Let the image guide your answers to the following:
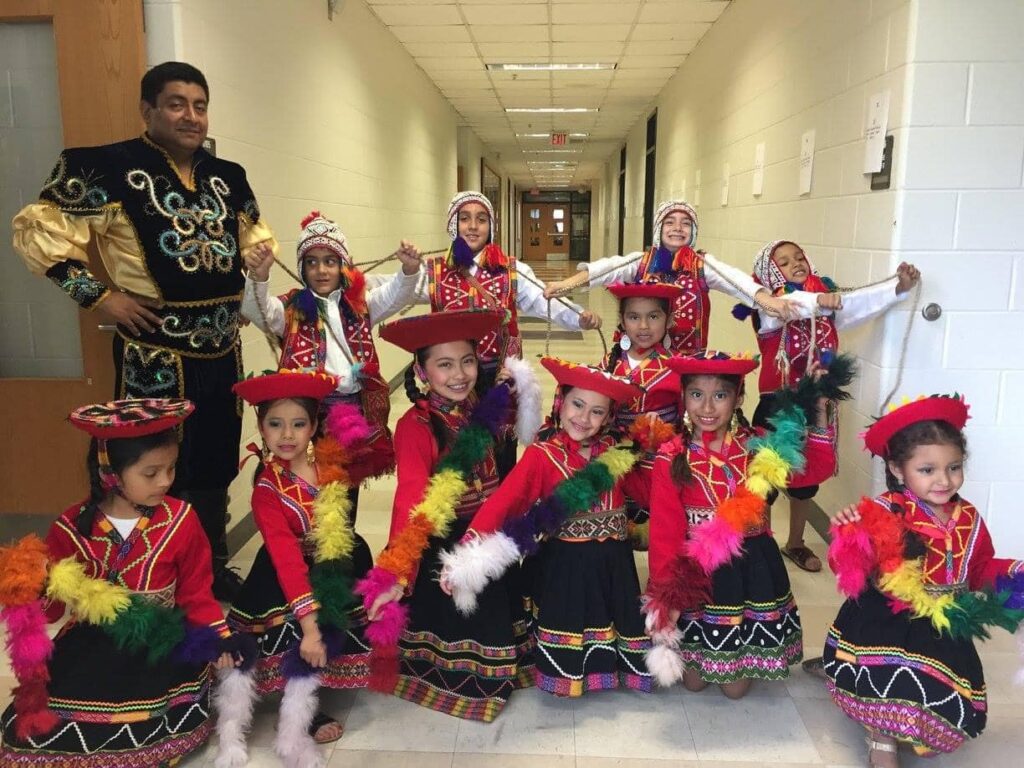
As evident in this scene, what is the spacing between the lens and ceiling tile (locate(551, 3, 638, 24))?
5637 mm

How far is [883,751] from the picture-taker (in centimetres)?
193

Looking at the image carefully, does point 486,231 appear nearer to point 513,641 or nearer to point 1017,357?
point 513,641

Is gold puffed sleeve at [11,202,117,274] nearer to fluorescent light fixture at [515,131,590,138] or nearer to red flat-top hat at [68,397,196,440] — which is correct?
red flat-top hat at [68,397,196,440]


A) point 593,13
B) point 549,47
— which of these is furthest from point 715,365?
point 549,47

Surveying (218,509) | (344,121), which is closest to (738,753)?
(218,509)

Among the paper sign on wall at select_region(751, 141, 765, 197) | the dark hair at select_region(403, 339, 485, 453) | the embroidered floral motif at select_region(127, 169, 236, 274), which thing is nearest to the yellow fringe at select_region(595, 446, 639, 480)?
the dark hair at select_region(403, 339, 485, 453)

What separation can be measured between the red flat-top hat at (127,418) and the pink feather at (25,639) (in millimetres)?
425

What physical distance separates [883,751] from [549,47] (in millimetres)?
6367

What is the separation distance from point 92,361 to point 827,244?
3071 mm

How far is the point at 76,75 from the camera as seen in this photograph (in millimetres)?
2691

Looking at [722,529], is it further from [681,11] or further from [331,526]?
[681,11]

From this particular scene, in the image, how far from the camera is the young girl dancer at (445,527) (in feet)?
7.13

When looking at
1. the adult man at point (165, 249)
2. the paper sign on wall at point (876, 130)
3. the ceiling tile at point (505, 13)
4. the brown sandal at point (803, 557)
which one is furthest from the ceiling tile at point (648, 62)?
→ the adult man at point (165, 249)

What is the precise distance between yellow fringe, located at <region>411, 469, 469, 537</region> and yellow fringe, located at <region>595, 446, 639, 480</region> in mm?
418
